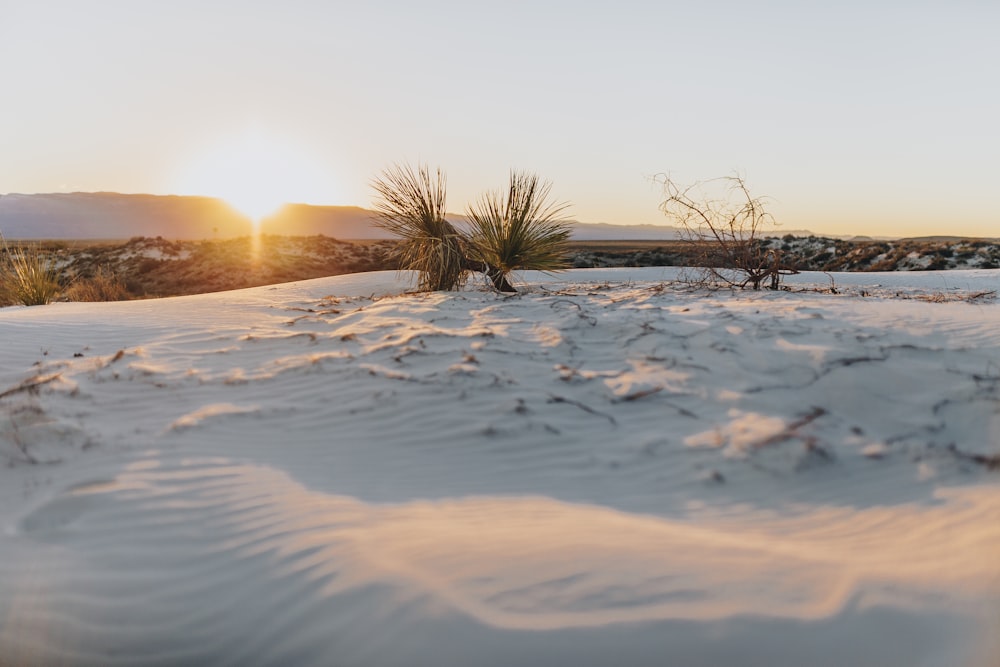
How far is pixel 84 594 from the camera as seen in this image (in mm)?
2021

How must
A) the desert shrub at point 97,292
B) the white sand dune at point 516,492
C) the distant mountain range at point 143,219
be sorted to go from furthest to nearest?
1. the distant mountain range at point 143,219
2. the desert shrub at point 97,292
3. the white sand dune at point 516,492

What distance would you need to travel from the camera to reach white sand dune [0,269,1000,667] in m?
1.78

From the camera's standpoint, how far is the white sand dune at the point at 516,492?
1.78m

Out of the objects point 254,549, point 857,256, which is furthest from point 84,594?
point 857,256

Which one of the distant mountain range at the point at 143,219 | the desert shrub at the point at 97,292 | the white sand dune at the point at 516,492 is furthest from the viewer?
the distant mountain range at the point at 143,219

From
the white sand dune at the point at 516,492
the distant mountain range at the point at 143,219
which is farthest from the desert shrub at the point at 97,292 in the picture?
the distant mountain range at the point at 143,219

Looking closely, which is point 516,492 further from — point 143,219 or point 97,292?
point 143,219

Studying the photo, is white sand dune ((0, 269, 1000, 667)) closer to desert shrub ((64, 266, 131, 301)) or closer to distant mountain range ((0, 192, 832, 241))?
desert shrub ((64, 266, 131, 301))

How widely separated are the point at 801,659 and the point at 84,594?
214cm

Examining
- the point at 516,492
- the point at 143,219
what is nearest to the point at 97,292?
the point at 516,492

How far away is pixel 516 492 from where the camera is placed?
8.99 feet

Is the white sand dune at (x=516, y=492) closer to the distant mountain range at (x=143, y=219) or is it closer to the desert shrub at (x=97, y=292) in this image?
the desert shrub at (x=97, y=292)

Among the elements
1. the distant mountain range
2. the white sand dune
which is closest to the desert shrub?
the white sand dune

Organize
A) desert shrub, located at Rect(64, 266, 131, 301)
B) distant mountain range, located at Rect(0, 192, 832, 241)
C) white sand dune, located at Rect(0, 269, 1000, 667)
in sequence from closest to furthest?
1. white sand dune, located at Rect(0, 269, 1000, 667)
2. desert shrub, located at Rect(64, 266, 131, 301)
3. distant mountain range, located at Rect(0, 192, 832, 241)
